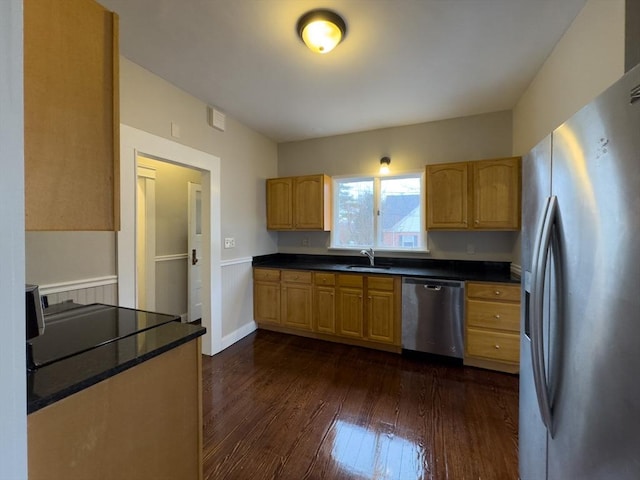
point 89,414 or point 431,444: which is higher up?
point 89,414

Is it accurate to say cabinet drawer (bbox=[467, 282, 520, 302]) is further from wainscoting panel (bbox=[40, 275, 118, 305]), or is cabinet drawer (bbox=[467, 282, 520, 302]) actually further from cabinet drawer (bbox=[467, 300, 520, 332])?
wainscoting panel (bbox=[40, 275, 118, 305])

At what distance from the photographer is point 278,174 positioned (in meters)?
4.33

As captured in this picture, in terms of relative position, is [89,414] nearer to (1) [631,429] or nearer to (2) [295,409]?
(1) [631,429]

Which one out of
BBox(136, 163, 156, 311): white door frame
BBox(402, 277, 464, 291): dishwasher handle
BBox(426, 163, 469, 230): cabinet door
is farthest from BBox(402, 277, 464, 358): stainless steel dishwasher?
BBox(136, 163, 156, 311): white door frame

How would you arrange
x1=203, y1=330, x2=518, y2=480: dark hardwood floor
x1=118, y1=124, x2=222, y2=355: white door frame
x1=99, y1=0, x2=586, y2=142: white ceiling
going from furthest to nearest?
x1=118, y1=124, x2=222, y2=355: white door frame
x1=99, y1=0, x2=586, y2=142: white ceiling
x1=203, y1=330, x2=518, y2=480: dark hardwood floor

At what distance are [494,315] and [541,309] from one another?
193cm

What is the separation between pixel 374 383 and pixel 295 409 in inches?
30.0

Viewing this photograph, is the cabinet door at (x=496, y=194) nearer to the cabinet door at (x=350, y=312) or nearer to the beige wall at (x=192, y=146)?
the cabinet door at (x=350, y=312)

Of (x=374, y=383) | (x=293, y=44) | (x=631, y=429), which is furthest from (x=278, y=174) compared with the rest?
(x=631, y=429)

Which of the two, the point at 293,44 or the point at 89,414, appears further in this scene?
the point at 293,44

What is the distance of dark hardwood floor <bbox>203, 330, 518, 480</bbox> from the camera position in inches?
63.8

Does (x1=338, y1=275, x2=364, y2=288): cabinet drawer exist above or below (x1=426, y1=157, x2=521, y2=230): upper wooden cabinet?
below

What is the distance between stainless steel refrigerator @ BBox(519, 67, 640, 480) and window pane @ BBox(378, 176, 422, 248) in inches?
97.0

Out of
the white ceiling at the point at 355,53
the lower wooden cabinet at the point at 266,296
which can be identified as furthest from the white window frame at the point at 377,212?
the lower wooden cabinet at the point at 266,296
